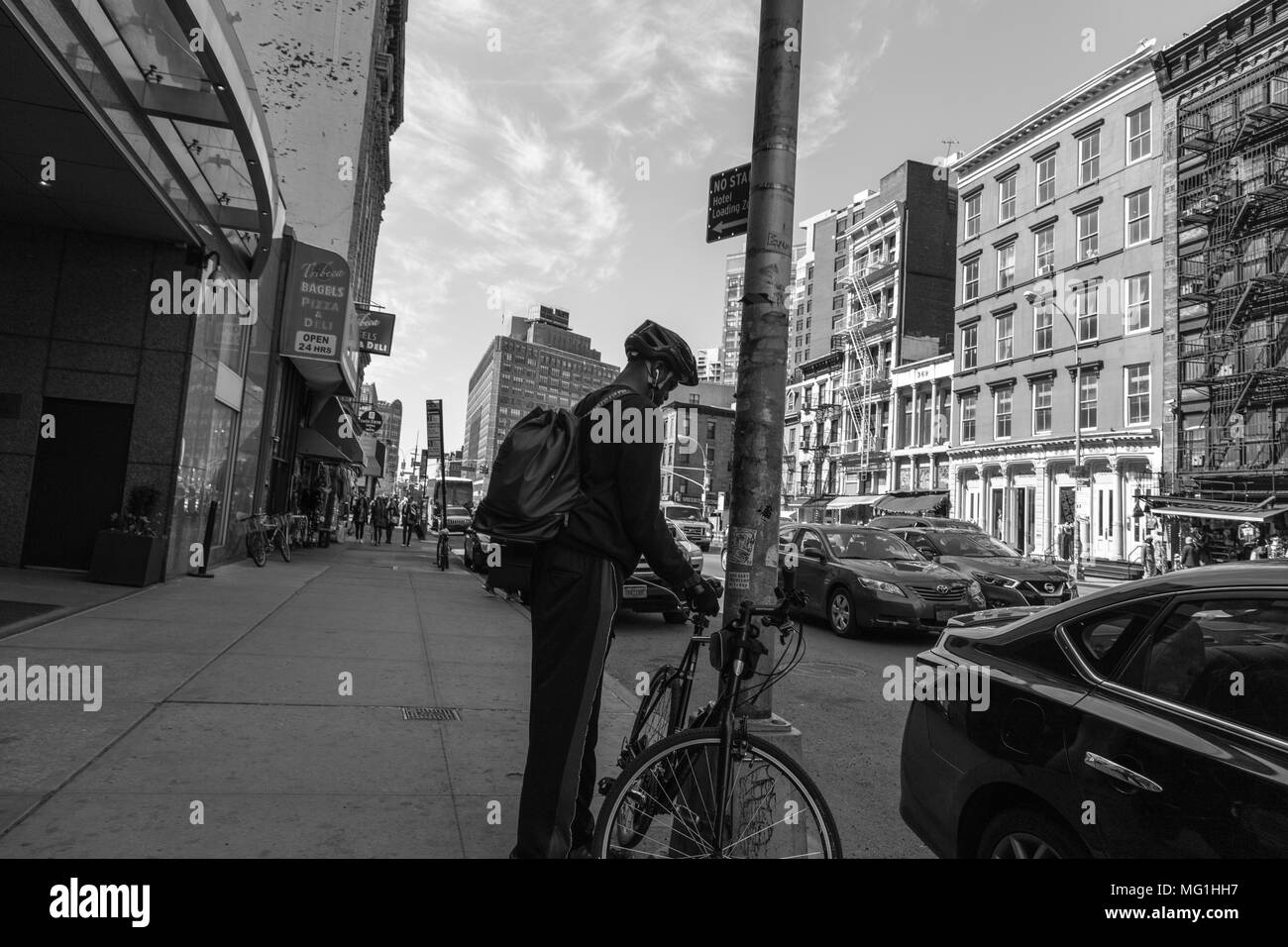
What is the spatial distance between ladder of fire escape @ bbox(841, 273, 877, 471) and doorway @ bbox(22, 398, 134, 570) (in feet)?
145

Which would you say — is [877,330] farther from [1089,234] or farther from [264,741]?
[264,741]

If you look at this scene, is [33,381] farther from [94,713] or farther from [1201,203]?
[1201,203]

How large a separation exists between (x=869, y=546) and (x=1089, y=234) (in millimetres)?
30408

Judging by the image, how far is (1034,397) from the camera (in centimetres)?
3666

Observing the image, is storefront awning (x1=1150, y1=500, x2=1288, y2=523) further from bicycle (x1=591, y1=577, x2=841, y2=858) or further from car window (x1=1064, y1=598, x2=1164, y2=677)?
bicycle (x1=591, y1=577, x2=841, y2=858)

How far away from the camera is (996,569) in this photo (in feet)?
40.0

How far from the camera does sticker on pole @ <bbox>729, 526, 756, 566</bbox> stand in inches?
139

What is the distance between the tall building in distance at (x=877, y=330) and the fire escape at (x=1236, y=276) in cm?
1883

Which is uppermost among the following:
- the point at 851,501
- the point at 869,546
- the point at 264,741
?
the point at 851,501

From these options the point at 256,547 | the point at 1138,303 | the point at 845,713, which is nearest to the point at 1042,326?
the point at 1138,303

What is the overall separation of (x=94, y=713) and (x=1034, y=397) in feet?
128

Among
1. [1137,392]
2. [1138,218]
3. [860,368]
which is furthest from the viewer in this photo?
[860,368]

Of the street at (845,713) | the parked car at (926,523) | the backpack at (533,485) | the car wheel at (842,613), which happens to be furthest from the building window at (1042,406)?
the backpack at (533,485)
